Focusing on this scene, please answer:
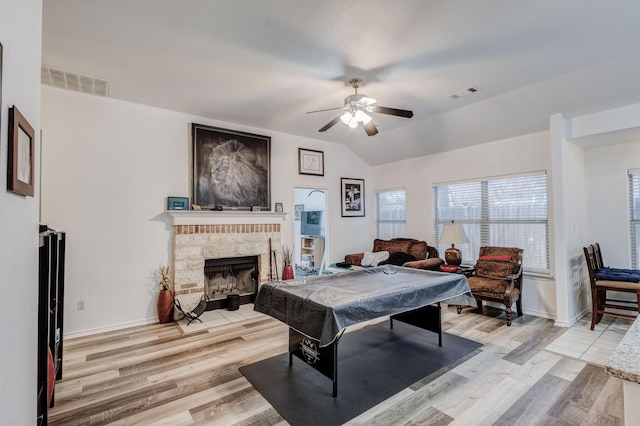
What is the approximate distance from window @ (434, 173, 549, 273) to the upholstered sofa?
0.33 metres

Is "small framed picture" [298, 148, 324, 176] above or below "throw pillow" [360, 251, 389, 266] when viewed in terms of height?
above

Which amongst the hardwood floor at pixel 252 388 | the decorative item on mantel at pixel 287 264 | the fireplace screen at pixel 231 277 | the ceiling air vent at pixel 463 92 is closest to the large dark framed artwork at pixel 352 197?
the decorative item on mantel at pixel 287 264

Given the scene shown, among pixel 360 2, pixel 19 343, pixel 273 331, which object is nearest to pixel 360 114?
pixel 360 2

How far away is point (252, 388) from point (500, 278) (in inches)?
145

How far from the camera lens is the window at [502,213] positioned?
4520 mm

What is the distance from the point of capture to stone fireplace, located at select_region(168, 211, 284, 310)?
14.3 feet

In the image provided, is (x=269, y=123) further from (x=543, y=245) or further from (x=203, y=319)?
(x=543, y=245)

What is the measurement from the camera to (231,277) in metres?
5.18

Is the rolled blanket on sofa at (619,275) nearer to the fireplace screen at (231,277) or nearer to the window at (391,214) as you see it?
the window at (391,214)

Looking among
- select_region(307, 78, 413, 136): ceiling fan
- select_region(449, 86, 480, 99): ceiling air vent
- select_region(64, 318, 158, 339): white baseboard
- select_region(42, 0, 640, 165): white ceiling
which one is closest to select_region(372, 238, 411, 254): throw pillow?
select_region(42, 0, 640, 165): white ceiling

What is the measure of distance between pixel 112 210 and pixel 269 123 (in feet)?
8.59

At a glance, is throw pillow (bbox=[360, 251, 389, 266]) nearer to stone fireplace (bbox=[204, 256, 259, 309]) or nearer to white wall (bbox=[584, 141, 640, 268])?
stone fireplace (bbox=[204, 256, 259, 309])

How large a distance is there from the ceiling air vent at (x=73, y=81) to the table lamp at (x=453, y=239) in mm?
5124

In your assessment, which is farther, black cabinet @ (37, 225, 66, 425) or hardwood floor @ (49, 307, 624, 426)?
hardwood floor @ (49, 307, 624, 426)
